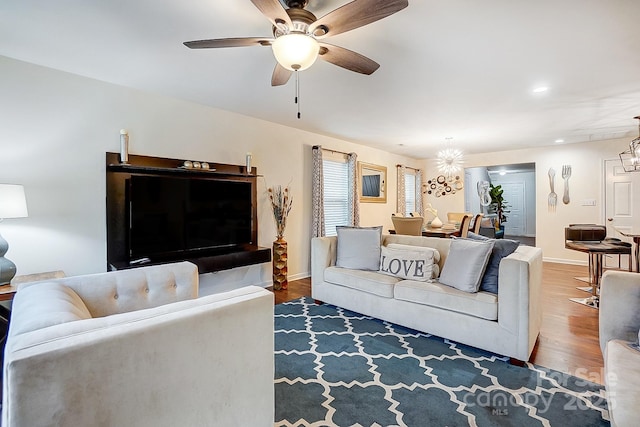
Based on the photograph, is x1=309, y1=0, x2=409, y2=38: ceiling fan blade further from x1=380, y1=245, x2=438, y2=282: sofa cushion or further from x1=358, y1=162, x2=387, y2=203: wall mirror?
x1=358, y1=162, x2=387, y2=203: wall mirror

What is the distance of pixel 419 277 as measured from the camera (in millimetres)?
3061

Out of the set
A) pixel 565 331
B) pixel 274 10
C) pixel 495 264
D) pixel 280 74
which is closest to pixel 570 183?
pixel 565 331

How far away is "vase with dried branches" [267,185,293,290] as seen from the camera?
172 inches

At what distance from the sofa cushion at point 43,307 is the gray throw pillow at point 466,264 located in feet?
8.83

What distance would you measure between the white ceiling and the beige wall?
6.31 ft

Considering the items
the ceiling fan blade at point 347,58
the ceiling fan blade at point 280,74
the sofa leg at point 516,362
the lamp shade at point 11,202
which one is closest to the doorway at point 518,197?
the sofa leg at point 516,362

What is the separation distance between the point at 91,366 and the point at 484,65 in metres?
3.32

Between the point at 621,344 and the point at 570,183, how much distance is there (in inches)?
230

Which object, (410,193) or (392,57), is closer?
(392,57)

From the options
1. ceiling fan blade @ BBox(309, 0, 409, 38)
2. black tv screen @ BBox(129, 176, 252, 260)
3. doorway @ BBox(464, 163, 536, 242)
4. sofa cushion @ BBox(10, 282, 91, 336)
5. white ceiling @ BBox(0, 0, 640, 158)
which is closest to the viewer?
sofa cushion @ BBox(10, 282, 91, 336)

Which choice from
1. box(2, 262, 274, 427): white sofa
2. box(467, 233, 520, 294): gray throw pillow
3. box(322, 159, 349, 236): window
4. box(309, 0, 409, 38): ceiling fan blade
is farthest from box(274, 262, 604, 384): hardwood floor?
box(309, 0, 409, 38): ceiling fan blade

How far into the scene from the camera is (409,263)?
3.16 meters

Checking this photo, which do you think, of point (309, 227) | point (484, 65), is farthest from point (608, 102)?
point (309, 227)

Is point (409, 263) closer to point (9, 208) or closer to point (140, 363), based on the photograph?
point (140, 363)
